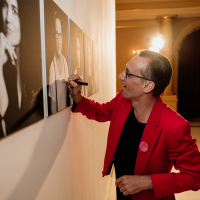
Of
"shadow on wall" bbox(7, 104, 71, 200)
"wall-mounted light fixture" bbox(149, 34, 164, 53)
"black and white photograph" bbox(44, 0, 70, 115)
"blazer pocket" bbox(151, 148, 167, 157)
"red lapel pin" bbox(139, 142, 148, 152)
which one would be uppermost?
"wall-mounted light fixture" bbox(149, 34, 164, 53)

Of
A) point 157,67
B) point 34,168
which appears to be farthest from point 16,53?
point 157,67

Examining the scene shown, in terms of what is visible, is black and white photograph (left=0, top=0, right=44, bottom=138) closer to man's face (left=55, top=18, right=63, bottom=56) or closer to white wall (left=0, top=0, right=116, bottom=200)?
white wall (left=0, top=0, right=116, bottom=200)

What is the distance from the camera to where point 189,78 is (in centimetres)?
1043

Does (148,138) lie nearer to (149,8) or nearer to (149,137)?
(149,137)

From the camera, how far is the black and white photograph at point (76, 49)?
1306 mm

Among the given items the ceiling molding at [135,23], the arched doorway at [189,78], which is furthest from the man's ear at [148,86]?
the arched doorway at [189,78]

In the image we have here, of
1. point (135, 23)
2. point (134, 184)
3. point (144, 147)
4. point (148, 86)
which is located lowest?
point (134, 184)

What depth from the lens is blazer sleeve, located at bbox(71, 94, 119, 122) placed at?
4.83ft

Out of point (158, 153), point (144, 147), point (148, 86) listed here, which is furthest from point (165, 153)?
point (148, 86)

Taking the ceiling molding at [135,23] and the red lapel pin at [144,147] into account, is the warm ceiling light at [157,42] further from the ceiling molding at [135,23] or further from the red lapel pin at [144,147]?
the ceiling molding at [135,23]

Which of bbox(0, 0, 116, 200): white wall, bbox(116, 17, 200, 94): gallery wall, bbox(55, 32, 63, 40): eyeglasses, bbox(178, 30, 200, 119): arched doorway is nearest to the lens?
bbox(0, 0, 116, 200): white wall

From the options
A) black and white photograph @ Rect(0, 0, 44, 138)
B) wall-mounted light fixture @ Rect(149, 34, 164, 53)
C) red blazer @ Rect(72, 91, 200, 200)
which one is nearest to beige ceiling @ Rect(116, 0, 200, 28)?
wall-mounted light fixture @ Rect(149, 34, 164, 53)

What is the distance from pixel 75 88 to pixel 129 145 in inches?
25.4

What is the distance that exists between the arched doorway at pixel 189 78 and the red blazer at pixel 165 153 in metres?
9.68
